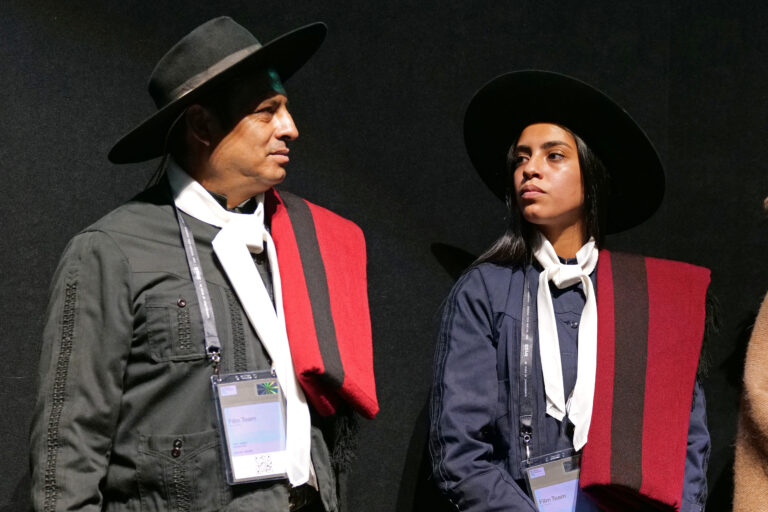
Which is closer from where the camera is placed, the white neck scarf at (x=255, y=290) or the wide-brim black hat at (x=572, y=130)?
the white neck scarf at (x=255, y=290)

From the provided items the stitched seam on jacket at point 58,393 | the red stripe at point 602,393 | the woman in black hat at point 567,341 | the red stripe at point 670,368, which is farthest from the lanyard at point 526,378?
the stitched seam on jacket at point 58,393

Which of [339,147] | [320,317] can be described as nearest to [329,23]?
[339,147]

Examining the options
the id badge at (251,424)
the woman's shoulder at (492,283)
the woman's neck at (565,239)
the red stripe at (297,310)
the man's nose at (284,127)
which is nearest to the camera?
the id badge at (251,424)

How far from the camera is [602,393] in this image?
230 cm

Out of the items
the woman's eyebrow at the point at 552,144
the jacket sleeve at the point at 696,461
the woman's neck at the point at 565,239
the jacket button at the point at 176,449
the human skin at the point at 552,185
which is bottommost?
the jacket sleeve at the point at 696,461

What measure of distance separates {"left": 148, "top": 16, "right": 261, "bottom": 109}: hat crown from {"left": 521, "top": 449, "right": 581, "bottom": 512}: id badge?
108 cm

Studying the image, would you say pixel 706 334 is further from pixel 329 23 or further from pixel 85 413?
pixel 85 413

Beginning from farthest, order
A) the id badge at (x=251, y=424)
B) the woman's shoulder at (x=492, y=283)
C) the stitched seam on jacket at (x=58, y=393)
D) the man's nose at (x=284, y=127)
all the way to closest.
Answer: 1. the woman's shoulder at (x=492, y=283)
2. the man's nose at (x=284, y=127)
3. the id badge at (x=251, y=424)
4. the stitched seam on jacket at (x=58, y=393)

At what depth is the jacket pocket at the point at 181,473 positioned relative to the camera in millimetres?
1898

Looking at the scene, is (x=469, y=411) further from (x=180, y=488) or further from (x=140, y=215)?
(x=140, y=215)

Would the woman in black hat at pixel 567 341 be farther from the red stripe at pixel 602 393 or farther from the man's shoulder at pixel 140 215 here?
the man's shoulder at pixel 140 215

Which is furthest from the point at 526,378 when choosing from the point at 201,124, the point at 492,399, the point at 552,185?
the point at 201,124

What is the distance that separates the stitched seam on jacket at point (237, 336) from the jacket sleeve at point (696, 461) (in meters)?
1.06

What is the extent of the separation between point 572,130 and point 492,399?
0.68 metres
